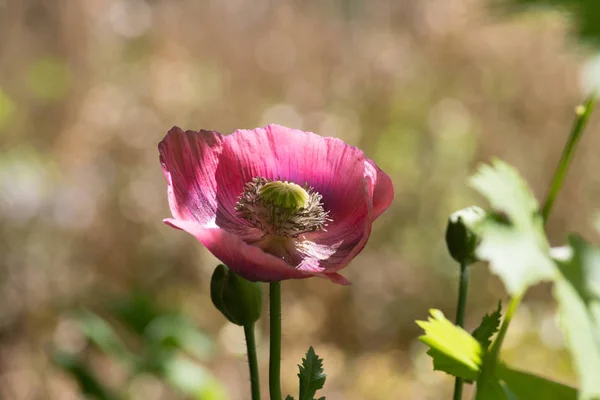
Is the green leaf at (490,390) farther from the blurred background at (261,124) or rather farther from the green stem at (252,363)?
the blurred background at (261,124)

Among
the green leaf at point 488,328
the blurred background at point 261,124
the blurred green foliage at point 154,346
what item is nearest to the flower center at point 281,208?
the green leaf at point 488,328

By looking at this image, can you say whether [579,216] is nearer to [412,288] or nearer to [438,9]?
[412,288]

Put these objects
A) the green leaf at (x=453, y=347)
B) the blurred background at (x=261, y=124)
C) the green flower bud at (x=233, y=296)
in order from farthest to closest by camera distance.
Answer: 1. the blurred background at (x=261, y=124)
2. the green flower bud at (x=233, y=296)
3. the green leaf at (x=453, y=347)

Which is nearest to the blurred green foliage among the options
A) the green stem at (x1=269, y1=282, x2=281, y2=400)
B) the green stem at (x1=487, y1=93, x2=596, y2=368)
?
the green stem at (x1=269, y1=282, x2=281, y2=400)

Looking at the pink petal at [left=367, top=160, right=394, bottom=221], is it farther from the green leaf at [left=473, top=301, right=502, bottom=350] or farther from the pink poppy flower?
the green leaf at [left=473, top=301, right=502, bottom=350]

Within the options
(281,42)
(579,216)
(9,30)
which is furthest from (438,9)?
(9,30)

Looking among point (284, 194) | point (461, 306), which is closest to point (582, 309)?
point (461, 306)

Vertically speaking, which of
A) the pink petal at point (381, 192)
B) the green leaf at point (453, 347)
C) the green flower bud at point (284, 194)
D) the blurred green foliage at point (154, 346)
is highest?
the blurred green foliage at point (154, 346)
